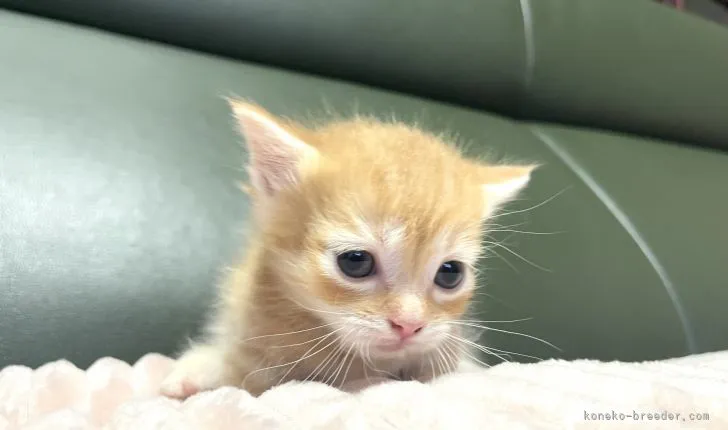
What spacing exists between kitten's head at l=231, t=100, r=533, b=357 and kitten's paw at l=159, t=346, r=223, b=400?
0.11 meters

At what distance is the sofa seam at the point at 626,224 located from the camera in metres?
1.25

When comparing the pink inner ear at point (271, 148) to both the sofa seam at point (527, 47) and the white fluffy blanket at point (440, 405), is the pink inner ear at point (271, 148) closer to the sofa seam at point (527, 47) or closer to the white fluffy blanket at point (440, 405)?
the white fluffy blanket at point (440, 405)

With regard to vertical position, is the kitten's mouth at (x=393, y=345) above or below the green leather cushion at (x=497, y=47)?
below

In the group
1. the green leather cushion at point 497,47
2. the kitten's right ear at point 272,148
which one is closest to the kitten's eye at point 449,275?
the kitten's right ear at point 272,148

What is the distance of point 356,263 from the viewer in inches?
23.6

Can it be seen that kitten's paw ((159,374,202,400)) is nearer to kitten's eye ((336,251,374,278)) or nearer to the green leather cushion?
kitten's eye ((336,251,374,278))

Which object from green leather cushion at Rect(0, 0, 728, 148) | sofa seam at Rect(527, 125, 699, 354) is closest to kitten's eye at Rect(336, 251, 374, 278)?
green leather cushion at Rect(0, 0, 728, 148)

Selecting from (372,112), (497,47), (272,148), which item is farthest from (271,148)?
(497,47)

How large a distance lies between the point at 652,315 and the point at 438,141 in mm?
664

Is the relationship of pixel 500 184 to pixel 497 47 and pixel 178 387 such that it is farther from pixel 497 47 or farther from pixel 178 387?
pixel 497 47

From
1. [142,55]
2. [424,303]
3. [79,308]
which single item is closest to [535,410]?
[424,303]

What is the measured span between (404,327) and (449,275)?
0.27ft

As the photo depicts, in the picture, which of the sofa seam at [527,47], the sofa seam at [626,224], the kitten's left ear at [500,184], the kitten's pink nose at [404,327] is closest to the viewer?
the kitten's pink nose at [404,327]

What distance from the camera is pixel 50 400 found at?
2.04 ft
